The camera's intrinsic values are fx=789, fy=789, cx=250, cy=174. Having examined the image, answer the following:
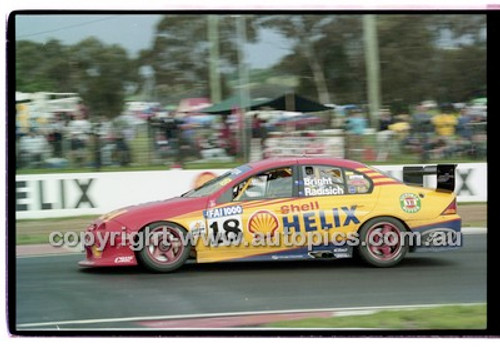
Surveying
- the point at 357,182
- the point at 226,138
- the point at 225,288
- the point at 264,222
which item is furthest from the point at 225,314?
the point at 226,138

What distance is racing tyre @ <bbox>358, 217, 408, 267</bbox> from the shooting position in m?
8.97

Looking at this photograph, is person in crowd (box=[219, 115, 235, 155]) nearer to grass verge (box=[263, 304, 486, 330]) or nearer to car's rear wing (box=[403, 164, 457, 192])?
car's rear wing (box=[403, 164, 457, 192])

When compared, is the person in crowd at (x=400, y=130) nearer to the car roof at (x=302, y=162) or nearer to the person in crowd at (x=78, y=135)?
the car roof at (x=302, y=162)

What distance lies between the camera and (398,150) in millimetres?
13234

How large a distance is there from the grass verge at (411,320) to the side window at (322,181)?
2245mm

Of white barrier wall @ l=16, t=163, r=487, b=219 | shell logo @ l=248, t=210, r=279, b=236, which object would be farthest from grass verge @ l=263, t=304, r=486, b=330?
white barrier wall @ l=16, t=163, r=487, b=219

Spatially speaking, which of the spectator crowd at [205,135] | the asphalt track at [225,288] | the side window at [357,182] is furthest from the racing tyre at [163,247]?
the spectator crowd at [205,135]

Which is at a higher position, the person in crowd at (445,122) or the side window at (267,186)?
the person in crowd at (445,122)

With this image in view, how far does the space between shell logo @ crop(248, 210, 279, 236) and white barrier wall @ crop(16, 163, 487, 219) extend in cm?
396

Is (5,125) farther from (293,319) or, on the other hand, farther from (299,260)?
(299,260)

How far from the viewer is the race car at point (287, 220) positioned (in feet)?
28.6

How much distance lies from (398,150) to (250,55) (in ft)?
10.4

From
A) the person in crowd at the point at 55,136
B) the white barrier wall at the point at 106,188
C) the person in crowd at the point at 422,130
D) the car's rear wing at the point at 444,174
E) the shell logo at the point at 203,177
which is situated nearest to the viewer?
the car's rear wing at the point at 444,174

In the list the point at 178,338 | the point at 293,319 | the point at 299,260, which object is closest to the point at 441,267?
the point at 299,260
